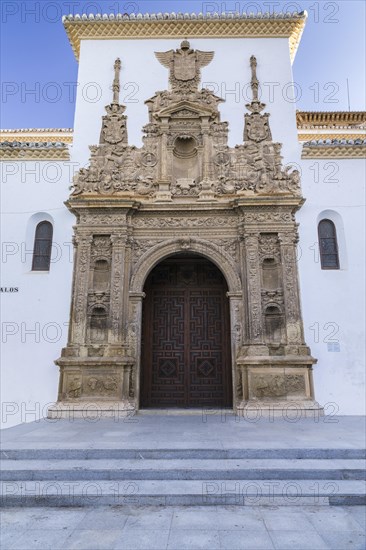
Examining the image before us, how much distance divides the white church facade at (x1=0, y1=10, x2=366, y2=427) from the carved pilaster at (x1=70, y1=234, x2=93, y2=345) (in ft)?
0.10

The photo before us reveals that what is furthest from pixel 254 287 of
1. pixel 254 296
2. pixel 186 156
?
pixel 186 156

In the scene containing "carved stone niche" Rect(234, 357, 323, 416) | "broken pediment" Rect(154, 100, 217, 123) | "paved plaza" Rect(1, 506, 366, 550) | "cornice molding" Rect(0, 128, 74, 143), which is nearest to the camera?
"paved plaza" Rect(1, 506, 366, 550)

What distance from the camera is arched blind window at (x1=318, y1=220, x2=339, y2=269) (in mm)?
9086

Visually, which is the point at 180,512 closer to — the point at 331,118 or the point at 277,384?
the point at 277,384

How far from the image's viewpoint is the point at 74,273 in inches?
350

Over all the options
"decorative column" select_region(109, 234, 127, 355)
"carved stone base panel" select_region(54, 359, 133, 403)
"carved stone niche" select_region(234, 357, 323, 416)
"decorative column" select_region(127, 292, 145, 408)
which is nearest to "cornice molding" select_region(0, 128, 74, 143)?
"decorative column" select_region(109, 234, 127, 355)

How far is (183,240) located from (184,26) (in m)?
6.12

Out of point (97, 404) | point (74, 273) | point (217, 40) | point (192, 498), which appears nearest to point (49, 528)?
point (192, 498)

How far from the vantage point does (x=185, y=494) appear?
4172 mm

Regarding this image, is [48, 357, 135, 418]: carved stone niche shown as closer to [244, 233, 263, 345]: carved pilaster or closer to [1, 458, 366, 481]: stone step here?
[244, 233, 263, 345]: carved pilaster

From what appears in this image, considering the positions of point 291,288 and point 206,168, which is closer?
point 291,288

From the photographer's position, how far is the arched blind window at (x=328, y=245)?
9.09 metres

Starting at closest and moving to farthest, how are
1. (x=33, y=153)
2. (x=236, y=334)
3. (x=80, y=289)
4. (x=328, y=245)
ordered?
(x=236, y=334)
(x=80, y=289)
(x=328, y=245)
(x=33, y=153)

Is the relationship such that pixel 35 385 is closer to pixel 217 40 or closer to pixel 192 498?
pixel 192 498
